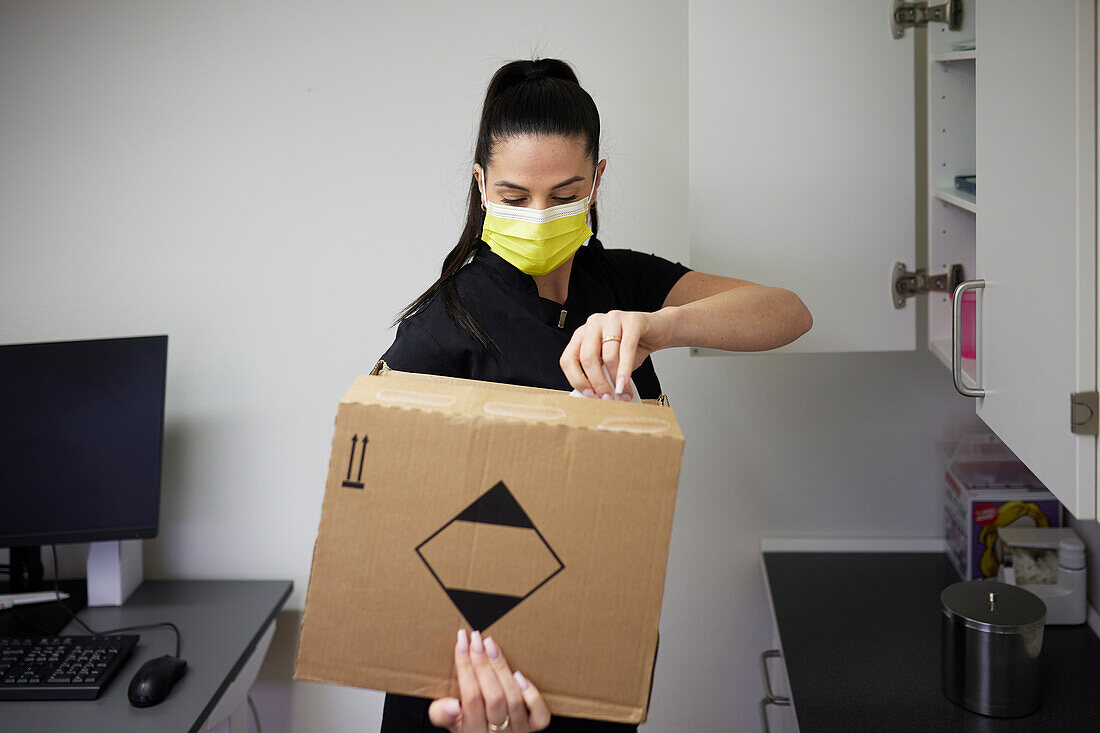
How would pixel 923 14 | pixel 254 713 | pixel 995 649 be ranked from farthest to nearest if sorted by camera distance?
1. pixel 254 713
2. pixel 923 14
3. pixel 995 649

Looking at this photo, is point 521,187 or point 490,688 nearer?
point 490,688

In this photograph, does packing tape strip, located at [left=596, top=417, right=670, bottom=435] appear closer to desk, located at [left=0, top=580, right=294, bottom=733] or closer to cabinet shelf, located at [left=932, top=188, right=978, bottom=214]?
cabinet shelf, located at [left=932, top=188, right=978, bottom=214]

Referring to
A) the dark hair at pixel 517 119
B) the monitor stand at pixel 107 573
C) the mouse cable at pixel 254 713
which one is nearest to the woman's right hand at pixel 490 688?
the dark hair at pixel 517 119

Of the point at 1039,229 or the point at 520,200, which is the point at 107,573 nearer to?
the point at 520,200

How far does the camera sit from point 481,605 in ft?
2.86

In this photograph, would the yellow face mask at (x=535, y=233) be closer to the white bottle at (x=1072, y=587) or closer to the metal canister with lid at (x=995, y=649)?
the metal canister with lid at (x=995, y=649)

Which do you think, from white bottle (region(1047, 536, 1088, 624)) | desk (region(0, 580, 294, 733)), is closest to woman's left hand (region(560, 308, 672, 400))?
desk (region(0, 580, 294, 733))

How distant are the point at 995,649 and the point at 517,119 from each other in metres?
1.01

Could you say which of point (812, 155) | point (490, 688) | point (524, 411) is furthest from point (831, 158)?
point (490, 688)

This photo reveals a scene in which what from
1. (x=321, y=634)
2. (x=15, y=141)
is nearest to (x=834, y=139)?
(x=321, y=634)

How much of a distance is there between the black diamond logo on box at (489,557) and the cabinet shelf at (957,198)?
2.73 feet

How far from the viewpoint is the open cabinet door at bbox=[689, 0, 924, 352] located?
4.97 ft

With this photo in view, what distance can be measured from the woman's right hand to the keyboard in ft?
3.34

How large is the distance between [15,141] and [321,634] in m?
1.62
